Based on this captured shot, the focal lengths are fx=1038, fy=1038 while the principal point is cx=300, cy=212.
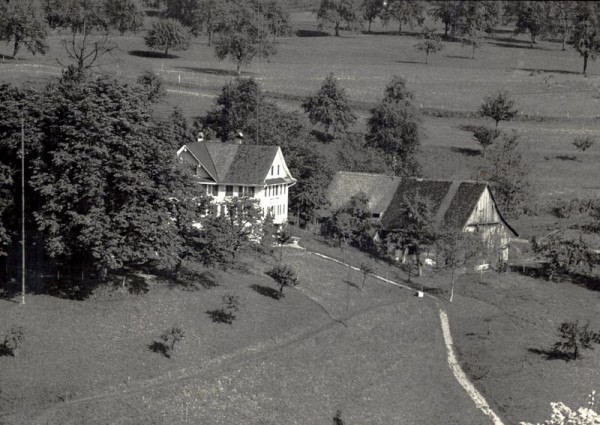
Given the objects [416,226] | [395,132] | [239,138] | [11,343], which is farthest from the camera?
[395,132]

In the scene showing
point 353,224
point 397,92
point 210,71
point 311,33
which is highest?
point 311,33

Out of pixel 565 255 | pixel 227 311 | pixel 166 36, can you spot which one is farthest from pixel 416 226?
pixel 166 36

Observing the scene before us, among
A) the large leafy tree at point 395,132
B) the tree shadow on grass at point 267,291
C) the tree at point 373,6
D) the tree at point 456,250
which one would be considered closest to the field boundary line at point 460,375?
the tree at point 456,250

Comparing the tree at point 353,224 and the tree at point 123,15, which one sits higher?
the tree at point 123,15

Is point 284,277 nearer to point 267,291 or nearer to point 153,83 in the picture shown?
point 267,291

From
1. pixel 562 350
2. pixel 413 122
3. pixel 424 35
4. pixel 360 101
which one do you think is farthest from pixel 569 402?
pixel 424 35

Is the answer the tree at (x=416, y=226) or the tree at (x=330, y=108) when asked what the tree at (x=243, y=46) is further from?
the tree at (x=416, y=226)

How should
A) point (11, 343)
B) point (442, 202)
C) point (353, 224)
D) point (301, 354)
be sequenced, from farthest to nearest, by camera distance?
point (442, 202)
point (353, 224)
point (301, 354)
point (11, 343)

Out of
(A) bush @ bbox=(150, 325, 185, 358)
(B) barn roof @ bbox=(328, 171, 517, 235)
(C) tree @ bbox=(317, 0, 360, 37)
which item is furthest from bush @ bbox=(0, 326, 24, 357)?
(C) tree @ bbox=(317, 0, 360, 37)
